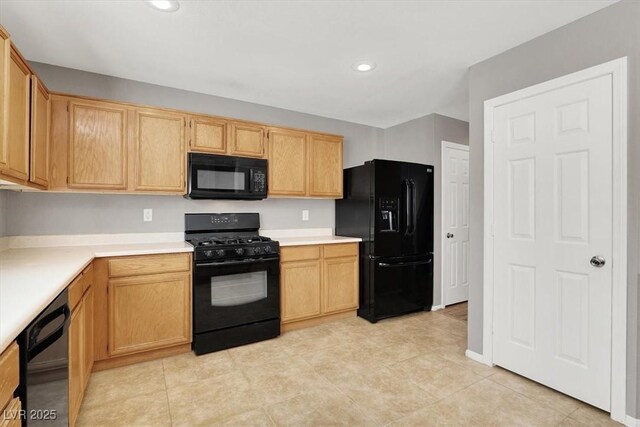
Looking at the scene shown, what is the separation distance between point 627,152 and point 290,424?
2.49 m

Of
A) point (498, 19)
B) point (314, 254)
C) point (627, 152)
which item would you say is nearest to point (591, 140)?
point (627, 152)

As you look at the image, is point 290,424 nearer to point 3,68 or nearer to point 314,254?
point 314,254

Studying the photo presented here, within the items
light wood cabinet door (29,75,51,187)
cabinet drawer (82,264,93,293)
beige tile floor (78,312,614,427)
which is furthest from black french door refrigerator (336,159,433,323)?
light wood cabinet door (29,75,51,187)

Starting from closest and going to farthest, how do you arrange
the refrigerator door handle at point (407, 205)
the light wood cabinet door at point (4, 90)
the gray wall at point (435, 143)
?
the light wood cabinet door at point (4, 90)
the refrigerator door handle at point (407, 205)
the gray wall at point (435, 143)

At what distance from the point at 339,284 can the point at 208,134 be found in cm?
206

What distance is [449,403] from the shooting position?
6.59 ft

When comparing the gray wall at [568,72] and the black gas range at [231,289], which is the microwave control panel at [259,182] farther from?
the gray wall at [568,72]

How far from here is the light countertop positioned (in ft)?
3.33

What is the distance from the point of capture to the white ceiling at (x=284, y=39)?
6.36ft

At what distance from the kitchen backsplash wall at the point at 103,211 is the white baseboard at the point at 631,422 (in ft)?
10.3

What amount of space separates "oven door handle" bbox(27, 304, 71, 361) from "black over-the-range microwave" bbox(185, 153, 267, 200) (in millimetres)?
1607

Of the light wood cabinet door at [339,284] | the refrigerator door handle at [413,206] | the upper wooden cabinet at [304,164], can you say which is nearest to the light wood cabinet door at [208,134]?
the upper wooden cabinet at [304,164]

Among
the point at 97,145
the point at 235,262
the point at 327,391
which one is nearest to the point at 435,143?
the point at 235,262

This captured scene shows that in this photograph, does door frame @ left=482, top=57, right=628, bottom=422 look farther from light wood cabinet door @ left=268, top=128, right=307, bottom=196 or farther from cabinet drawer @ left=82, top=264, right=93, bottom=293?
cabinet drawer @ left=82, top=264, right=93, bottom=293
